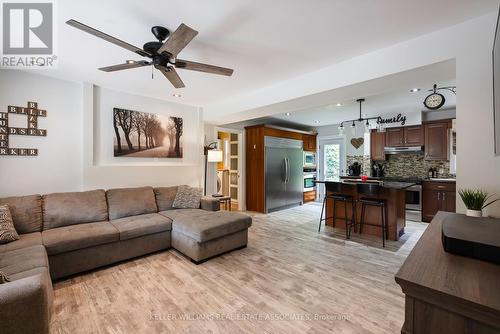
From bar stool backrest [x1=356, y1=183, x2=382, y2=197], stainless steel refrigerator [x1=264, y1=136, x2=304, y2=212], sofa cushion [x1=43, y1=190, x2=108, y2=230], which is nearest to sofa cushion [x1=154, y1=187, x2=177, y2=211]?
sofa cushion [x1=43, y1=190, x2=108, y2=230]

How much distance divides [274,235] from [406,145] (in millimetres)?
4059

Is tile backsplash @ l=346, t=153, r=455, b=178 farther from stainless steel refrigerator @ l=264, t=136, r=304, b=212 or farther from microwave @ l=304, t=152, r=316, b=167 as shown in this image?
stainless steel refrigerator @ l=264, t=136, r=304, b=212

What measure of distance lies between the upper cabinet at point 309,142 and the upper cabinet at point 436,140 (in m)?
2.90

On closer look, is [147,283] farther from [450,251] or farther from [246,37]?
[246,37]

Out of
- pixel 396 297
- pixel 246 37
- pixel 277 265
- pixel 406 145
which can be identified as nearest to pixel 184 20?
pixel 246 37

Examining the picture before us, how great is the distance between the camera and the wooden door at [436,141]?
16.0 feet

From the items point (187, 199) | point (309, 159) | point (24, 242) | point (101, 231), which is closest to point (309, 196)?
point (309, 159)

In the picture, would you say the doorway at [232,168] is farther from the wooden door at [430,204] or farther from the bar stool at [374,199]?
the wooden door at [430,204]

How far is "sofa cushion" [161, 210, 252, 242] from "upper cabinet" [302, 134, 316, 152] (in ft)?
13.9

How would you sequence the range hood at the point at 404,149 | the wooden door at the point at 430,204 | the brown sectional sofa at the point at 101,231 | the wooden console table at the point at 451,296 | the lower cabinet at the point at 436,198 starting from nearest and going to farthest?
the wooden console table at the point at 451,296, the brown sectional sofa at the point at 101,231, the lower cabinet at the point at 436,198, the wooden door at the point at 430,204, the range hood at the point at 404,149

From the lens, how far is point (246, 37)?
7.25ft

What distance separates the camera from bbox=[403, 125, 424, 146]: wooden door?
5.16 m

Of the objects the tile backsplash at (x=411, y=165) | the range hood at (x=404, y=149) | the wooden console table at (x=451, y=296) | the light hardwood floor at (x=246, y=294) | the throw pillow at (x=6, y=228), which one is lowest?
the light hardwood floor at (x=246, y=294)

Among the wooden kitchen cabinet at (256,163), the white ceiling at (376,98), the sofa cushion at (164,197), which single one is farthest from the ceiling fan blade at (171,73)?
the wooden kitchen cabinet at (256,163)
